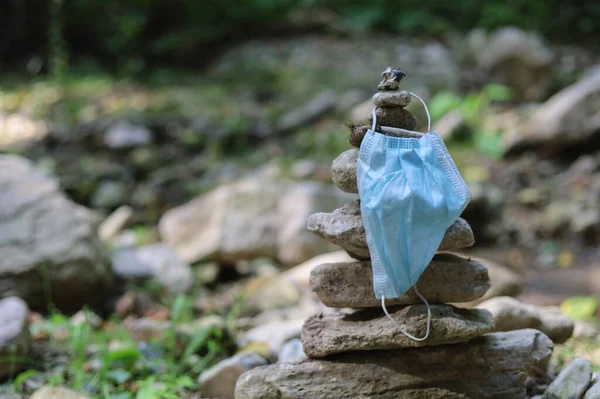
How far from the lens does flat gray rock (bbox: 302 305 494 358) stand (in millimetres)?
2314

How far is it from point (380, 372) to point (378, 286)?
39cm

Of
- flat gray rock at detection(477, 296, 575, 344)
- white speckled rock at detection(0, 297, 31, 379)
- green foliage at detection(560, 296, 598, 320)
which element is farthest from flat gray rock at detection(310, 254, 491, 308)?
green foliage at detection(560, 296, 598, 320)

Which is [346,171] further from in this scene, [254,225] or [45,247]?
[254,225]

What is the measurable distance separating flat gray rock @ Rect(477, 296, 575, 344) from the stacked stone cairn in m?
0.59

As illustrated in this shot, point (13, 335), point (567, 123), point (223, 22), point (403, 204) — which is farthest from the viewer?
point (223, 22)

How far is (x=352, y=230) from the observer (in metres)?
2.32

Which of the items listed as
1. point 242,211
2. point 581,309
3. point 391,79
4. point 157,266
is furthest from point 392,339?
point 242,211

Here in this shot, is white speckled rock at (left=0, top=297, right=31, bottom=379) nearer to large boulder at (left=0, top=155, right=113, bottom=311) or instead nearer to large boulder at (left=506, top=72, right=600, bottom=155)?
large boulder at (left=0, top=155, right=113, bottom=311)

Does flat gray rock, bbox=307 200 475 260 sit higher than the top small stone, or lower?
lower

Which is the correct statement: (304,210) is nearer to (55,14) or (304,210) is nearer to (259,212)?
(259,212)

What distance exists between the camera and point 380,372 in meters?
2.39

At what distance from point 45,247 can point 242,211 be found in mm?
1936

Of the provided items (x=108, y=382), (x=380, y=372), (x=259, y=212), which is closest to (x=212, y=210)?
(x=259, y=212)

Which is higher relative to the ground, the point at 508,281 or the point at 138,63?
the point at 138,63
